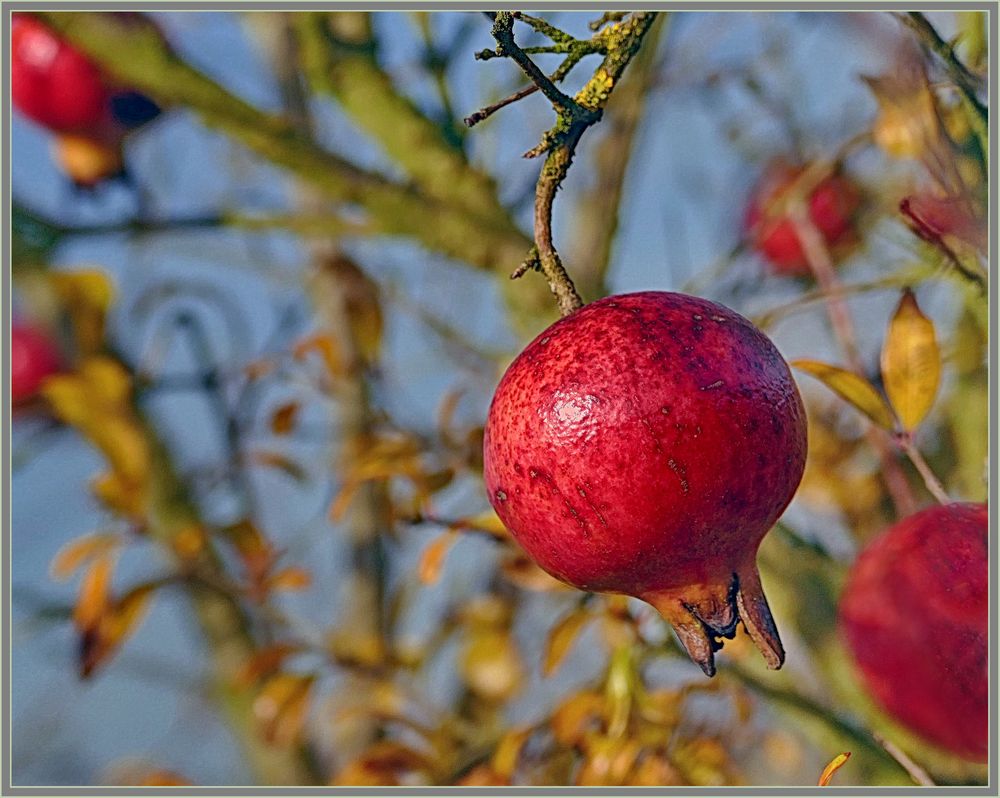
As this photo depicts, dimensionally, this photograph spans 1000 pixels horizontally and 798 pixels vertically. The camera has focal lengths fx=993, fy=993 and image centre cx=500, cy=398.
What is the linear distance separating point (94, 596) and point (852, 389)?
30.8 inches

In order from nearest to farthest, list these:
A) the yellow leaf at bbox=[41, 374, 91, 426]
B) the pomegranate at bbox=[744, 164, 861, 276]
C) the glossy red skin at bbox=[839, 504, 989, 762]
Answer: the glossy red skin at bbox=[839, 504, 989, 762]
the yellow leaf at bbox=[41, 374, 91, 426]
the pomegranate at bbox=[744, 164, 861, 276]

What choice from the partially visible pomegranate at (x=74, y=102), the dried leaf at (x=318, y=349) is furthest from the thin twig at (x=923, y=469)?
the partially visible pomegranate at (x=74, y=102)

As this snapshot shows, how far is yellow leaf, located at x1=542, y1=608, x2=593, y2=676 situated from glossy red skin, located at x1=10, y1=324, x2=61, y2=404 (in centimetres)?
95

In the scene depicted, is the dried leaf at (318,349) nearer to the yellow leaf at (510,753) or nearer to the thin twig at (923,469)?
the yellow leaf at (510,753)

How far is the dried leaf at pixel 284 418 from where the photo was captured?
A: 1115mm

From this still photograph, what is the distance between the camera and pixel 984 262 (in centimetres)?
70

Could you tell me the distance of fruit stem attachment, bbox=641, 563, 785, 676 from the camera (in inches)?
18.1

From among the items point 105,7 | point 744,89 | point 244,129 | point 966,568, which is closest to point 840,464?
point 744,89

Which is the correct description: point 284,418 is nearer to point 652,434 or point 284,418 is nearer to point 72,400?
point 72,400

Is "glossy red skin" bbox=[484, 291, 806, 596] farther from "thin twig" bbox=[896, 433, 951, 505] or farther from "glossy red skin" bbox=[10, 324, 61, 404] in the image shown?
"glossy red skin" bbox=[10, 324, 61, 404]

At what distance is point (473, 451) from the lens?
0.96 metres

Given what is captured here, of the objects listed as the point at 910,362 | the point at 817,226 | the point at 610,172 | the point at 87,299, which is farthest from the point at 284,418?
the point at 817,226

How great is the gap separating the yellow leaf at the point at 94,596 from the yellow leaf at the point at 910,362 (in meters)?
0.80

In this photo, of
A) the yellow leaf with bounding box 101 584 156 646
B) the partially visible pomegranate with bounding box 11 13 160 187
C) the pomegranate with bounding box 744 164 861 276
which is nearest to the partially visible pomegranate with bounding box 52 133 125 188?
the partially visible pomegranate with bounding box 11 13 160 187
